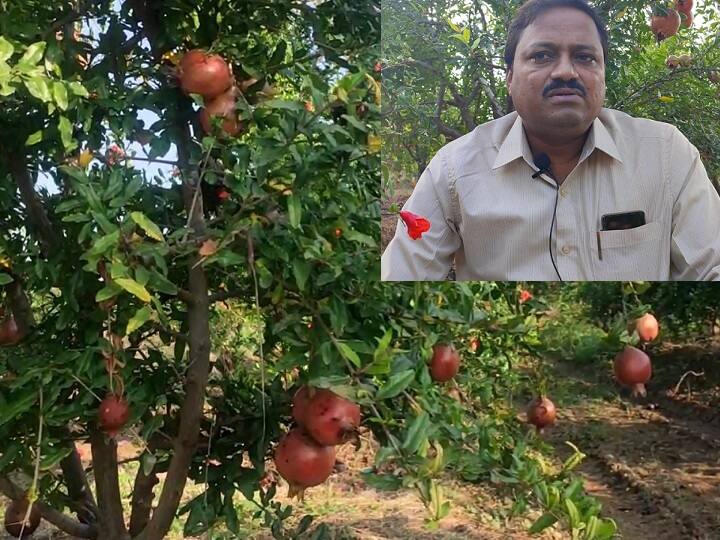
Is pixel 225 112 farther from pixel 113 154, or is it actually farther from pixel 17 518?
pixel 17 518

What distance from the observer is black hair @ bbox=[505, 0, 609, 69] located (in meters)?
1.47

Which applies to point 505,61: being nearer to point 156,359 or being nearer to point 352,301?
point 352,301

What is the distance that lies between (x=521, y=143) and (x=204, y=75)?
0.61 meters

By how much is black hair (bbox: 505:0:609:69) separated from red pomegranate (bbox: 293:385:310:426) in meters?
0.75

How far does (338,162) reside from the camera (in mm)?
1229

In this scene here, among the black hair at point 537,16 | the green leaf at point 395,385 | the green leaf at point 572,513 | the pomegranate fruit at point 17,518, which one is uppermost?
the black hair at point 537,16

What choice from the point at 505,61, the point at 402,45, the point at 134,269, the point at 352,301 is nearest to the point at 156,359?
the point at 134,269

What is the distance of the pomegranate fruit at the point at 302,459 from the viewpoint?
4.32ft

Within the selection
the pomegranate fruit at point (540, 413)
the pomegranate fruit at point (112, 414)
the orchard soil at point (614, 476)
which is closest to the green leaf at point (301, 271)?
the pomegranate fruit at point (112, 414)

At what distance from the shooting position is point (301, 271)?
51.6 inches

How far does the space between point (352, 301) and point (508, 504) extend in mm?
2311

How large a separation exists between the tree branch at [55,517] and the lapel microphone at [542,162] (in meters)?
1.25

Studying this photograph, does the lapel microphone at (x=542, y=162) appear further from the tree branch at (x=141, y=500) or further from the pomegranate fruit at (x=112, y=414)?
the tree branch at (x=141, y=500)

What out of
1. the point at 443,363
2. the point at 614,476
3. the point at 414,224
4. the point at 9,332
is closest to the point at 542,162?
the point at 414,224
